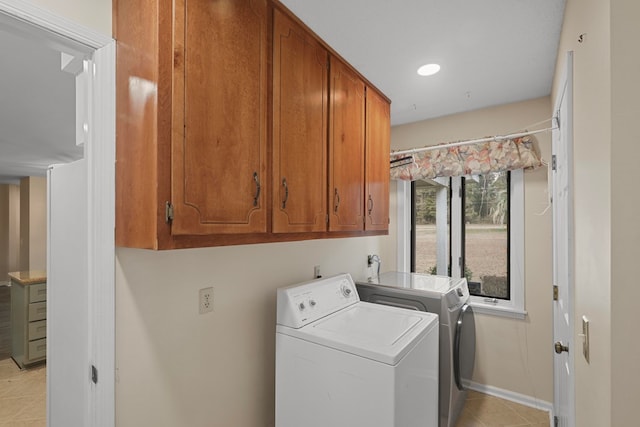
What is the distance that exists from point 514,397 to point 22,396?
165 inches

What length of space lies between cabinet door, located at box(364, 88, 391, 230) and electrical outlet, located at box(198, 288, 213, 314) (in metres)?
1.06

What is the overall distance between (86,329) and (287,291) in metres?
0.85

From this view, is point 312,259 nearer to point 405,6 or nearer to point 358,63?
point 358,63

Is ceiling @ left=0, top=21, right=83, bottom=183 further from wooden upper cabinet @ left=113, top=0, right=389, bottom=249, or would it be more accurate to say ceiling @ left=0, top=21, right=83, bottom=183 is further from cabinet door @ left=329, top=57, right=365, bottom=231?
cabinet door @ left=329, top=57, right=365, bottom=231

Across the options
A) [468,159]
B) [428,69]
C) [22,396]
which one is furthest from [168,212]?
[22,396]

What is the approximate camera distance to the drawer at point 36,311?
3219 mm

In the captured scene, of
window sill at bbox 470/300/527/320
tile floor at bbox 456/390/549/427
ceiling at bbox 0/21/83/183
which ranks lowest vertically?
tile floor at bbox 456/390/549/427

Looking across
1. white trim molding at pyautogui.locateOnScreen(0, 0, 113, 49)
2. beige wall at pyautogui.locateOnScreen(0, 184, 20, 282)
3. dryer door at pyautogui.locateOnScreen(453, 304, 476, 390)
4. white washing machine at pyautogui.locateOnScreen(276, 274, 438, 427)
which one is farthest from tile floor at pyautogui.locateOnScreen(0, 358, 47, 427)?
beige wall at pyautogui.locateOnScreen(0, 184, 20, 282)

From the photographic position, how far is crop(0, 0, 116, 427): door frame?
110 cm

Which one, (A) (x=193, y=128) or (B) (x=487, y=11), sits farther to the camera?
(B) (x=487, y=11)

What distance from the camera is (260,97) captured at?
1295mm

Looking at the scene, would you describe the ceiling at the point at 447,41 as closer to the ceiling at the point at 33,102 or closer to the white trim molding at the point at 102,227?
the white trim molding at the point at 102,227

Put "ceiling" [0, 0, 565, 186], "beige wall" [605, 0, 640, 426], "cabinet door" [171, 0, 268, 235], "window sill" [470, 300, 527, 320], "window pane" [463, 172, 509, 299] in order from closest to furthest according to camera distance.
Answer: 1. "beige wall" [605, 0, 640, 426]
2. "cabinet door" [171, 0, 268, 235]
3. "ceiling" [0, 0, 565, 186]
4. "window sill" [470, 300, 527, 320]
5. "window pane" [463, 172, 509, 299]

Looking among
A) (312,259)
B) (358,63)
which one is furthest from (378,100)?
(312,259)
